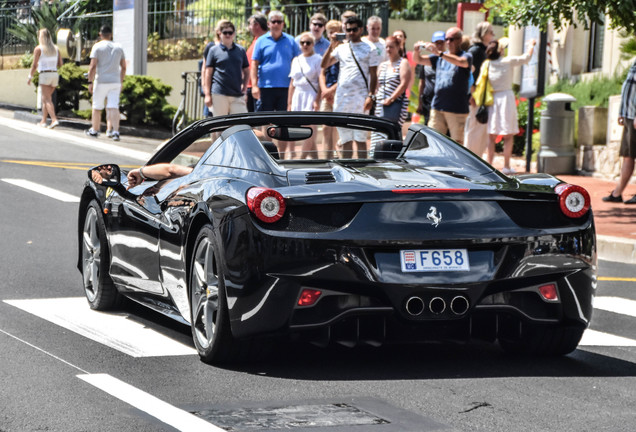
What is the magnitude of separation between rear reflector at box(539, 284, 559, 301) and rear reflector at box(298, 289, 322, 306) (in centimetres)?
110

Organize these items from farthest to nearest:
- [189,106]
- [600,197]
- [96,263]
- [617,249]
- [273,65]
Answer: [189,106]
[273,65]
[600,197]
[617,249]
[96,263]

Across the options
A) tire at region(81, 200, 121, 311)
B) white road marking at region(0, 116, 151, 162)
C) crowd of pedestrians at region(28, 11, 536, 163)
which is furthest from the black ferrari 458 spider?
white road marking at region(0, 116, 151, 162)

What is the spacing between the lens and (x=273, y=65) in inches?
680

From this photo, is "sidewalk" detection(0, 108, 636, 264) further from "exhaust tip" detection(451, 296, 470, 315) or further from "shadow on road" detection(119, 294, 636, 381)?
"exhaust tip" detection(451, 296, 470, 315)

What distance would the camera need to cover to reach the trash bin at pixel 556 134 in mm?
19391

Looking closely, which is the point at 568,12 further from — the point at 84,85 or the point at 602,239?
the point at 84,85

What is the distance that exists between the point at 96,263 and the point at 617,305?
139 inches

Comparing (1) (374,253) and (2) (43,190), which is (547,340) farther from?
(2) (43,190)

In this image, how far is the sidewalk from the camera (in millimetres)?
12266

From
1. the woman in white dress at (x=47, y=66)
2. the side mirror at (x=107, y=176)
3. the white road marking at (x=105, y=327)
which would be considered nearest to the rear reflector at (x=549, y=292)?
the white road marking at (x=105, y=327)

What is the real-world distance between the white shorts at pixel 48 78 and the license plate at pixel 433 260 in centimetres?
1847

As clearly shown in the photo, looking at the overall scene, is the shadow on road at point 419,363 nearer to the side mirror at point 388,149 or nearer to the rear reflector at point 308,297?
the rear reflector at point 308,297

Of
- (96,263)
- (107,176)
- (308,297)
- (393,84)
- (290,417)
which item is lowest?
(290,417)

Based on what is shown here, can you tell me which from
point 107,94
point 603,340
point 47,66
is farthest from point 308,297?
point 47,66
